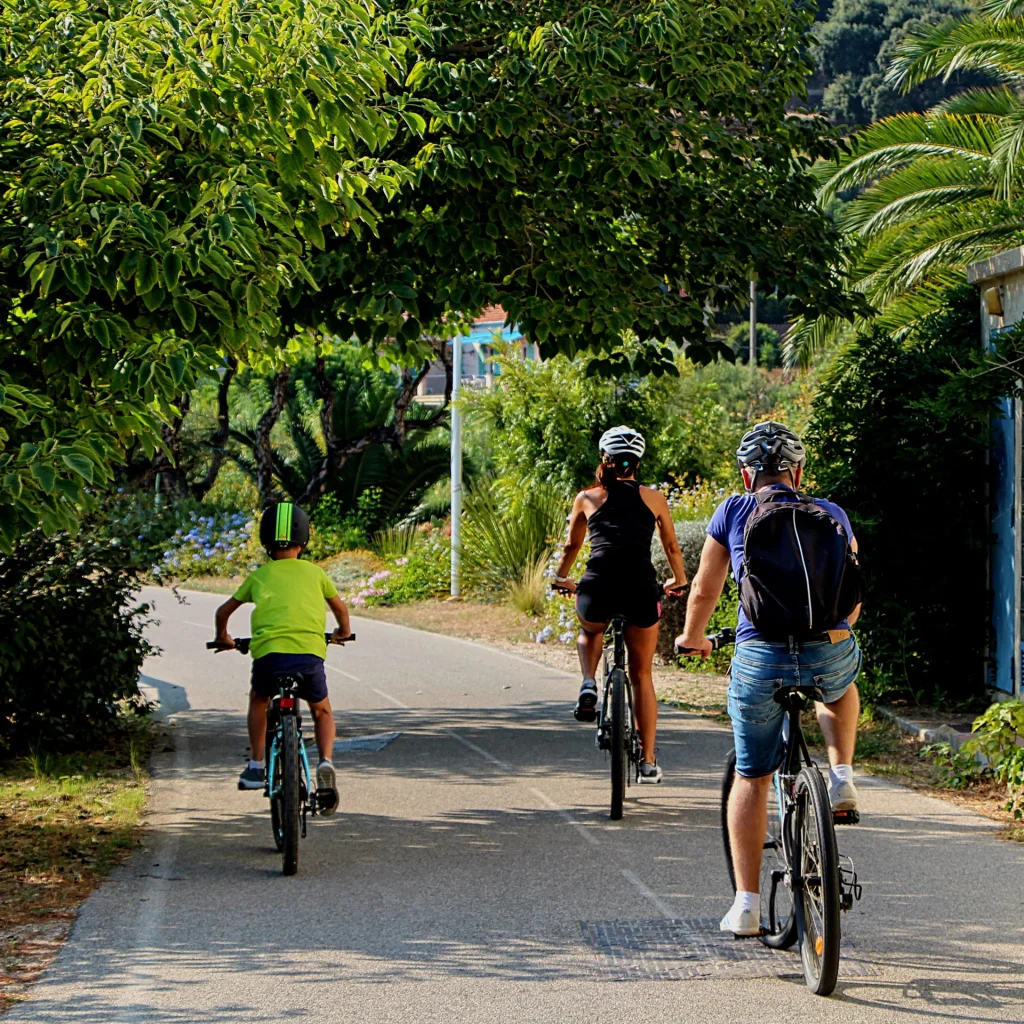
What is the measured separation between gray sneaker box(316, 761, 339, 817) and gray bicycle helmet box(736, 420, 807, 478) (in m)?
2.88

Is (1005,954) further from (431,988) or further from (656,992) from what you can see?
(431,988)

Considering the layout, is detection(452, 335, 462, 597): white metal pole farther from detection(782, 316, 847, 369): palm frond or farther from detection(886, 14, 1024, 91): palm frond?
detection(886, 14, 1024, 91): palm frond

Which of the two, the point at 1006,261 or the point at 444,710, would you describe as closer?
the point at 1006,261

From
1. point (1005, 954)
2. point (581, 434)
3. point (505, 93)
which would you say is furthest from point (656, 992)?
point (581, 434)

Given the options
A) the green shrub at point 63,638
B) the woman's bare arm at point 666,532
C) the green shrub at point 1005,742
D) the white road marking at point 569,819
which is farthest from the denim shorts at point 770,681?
the green shrub at point 63,638

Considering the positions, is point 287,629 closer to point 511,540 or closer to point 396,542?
point 511,540

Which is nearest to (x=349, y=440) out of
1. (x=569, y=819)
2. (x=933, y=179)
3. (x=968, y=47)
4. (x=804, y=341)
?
(x=804, y=341)

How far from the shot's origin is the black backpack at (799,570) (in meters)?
5.12

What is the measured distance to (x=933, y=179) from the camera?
16672 millimetres

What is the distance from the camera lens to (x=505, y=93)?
1014 cm

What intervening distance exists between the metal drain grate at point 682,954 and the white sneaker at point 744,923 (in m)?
0.17

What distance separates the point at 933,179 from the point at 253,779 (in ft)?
39.2

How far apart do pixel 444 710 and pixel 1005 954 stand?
7741 mm

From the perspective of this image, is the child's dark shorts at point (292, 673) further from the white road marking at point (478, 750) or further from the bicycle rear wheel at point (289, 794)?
the white road marking at point (478, 750)
